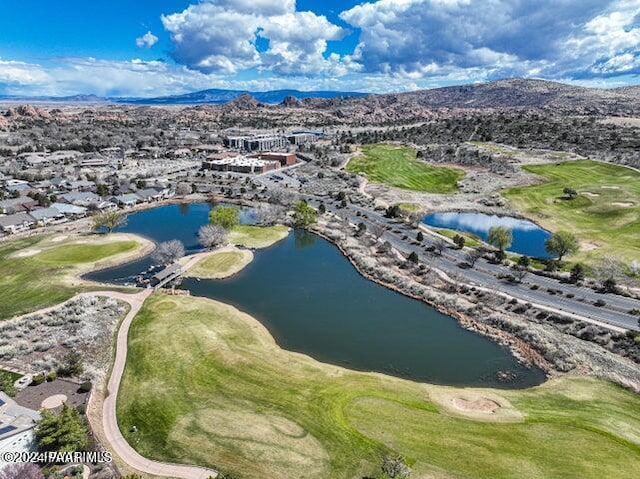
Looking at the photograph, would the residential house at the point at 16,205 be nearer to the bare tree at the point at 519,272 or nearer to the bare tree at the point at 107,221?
the bare tree at the point at 107,221

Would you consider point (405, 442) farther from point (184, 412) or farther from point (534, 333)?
point (534, 333)

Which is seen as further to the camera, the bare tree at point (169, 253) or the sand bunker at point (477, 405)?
the bare tree at point (169, 253)

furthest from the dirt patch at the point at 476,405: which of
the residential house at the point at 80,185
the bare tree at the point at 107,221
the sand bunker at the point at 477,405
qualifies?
the residential house at the point at 80,185

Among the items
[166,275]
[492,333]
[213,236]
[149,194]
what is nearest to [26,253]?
[166,275]

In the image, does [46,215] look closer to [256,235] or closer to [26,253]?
[26,253]

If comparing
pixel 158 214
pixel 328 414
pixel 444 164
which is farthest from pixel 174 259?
pixel 444 164
